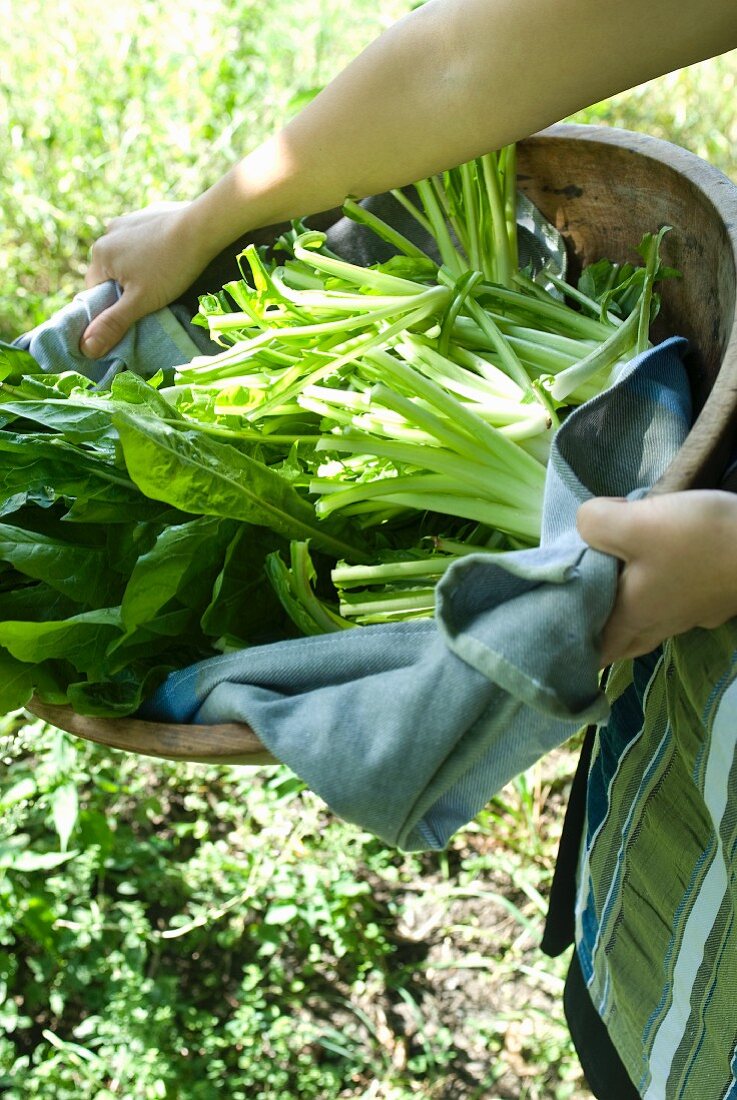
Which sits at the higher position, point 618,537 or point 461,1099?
point 618,537

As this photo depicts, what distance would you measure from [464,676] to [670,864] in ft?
1.19

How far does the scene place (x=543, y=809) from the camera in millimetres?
1884

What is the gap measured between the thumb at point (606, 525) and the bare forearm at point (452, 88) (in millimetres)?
467

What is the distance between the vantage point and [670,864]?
0.91m

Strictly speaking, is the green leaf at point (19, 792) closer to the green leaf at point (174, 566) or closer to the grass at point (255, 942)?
the grass at point (255, 942)

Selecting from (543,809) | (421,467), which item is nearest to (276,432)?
(421,467)

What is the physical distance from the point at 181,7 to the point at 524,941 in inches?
109

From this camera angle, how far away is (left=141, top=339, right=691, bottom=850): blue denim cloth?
667mm

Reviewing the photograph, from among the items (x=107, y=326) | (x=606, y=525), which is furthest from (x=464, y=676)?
(x=107, y=326)

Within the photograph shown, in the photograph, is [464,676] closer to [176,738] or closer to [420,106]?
[176,738]

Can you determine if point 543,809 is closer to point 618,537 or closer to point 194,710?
point 194,710

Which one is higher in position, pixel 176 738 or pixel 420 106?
pixel 420 106

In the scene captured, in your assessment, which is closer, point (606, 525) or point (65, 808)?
point (606, 525)

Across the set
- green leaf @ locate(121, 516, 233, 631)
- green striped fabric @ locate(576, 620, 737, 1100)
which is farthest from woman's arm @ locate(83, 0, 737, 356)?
green striped fabric @ locate(576, 620, 737, 1100)
